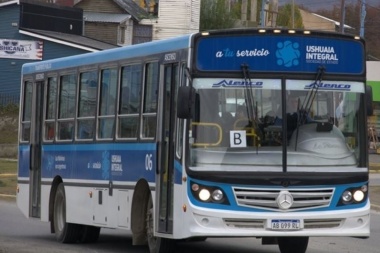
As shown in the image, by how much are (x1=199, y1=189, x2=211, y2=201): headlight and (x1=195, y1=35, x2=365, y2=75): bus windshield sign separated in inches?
58.7

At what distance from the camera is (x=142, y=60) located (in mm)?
15320

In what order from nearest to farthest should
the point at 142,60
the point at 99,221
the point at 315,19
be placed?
the point at 142,60 < the point at 99,221 < the point at 315,19

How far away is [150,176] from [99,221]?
2234 millimetres

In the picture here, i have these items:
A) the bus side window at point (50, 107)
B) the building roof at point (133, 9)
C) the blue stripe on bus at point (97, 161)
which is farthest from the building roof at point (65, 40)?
the blue stripe on bus at point (97, 161)

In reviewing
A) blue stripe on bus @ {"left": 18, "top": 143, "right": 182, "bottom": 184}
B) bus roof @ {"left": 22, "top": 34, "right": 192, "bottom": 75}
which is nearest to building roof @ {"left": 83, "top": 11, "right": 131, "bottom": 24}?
bus roof @ {"left": 22, "top": 34, "right": 192, "bottom": 75}

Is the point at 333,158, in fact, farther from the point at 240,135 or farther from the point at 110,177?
the point at 110,177

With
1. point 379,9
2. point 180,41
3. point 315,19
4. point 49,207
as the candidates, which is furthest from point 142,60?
point 315,19

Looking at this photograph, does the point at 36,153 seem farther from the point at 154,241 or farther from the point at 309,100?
the point at 309,100

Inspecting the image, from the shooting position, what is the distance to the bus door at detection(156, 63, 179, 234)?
45.9ft

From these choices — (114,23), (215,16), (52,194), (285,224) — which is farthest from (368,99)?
(215,16)

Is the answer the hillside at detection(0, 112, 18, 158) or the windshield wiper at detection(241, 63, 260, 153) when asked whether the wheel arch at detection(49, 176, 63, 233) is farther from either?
the hillside at detection(0, 112, 18, 158)

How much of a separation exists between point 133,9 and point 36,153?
56780 mm

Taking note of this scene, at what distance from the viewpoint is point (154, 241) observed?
14.7 m

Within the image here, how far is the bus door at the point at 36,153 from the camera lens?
19344 millimetres
